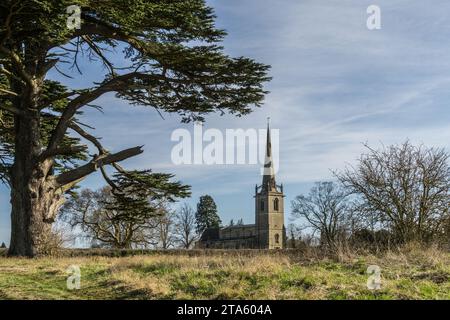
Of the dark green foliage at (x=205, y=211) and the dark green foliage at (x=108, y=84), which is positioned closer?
the dark green foliage at (x=108, y=84)

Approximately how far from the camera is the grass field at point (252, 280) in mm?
7555

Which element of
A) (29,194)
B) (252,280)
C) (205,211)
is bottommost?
(252,280)

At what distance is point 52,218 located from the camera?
18.6 meters

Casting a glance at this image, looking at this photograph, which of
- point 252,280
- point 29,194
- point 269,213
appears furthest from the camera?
point 269,213

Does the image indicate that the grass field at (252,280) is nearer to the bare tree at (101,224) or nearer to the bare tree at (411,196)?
the bare tree at (411,196)

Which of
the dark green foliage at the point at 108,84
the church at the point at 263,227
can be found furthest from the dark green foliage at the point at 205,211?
the dark green foliage at the point at 108,84

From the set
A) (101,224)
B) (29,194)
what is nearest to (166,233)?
(101,224)

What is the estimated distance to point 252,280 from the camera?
28.2 feet

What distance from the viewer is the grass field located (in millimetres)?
7555

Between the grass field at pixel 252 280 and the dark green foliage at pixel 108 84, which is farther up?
the dark green foliage at pixel 108 84

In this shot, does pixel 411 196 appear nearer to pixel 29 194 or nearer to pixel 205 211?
pixel 29 194

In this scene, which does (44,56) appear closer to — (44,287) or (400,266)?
(44,287)

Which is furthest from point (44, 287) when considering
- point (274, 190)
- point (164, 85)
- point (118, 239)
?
point (274, 190)

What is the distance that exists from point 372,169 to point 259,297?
8.35 metres
